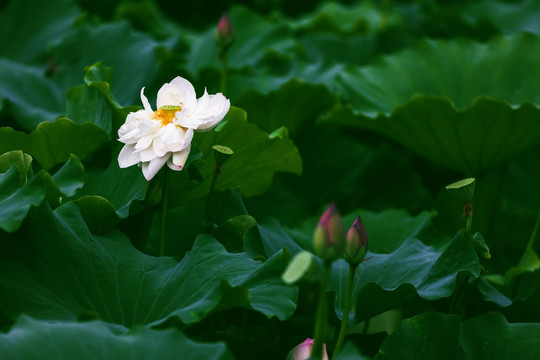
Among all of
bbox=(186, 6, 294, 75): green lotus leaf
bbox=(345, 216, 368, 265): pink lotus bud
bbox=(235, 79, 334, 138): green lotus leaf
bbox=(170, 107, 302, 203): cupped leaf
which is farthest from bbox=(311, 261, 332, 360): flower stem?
bbox=(186, 6, 294, 75): green lotus leaf

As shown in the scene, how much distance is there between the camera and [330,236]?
89 cm

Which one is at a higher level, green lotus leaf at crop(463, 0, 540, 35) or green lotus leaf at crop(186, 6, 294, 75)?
green lotus leaf at crop(186, 6, 294, 75)

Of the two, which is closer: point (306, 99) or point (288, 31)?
point (306, 99)

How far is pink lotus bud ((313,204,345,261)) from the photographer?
894 millimetres

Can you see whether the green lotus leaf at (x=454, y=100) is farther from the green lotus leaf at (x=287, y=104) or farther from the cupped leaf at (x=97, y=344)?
the cupped leaf at (x=97, y=344)

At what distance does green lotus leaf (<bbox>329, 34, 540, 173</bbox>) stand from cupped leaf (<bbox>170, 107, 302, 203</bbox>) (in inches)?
16.4

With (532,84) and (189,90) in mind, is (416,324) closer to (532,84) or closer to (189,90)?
(189,90)

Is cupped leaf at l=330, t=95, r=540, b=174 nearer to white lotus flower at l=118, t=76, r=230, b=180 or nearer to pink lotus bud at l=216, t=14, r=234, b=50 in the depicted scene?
pink lotus bud at l=216, t=14, r=234, b=50

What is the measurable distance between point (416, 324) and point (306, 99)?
3.15ft

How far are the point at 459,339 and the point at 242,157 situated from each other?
523mm

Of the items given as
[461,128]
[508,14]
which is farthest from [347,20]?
[461,128]

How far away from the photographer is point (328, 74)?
2.20 metres

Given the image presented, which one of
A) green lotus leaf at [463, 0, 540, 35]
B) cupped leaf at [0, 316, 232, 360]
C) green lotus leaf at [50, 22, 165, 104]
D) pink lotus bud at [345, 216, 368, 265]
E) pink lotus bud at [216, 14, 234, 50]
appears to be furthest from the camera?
green lotus leaf at [463, 0, 540, 35]

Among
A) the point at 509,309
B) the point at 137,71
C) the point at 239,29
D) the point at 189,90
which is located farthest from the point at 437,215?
the point at 239,29
